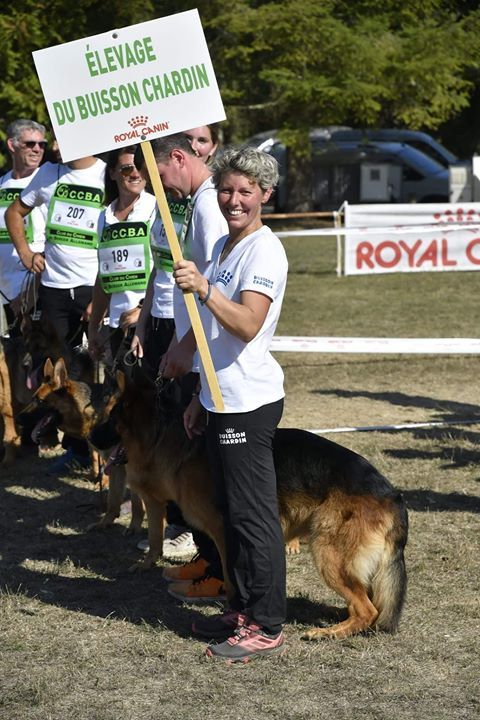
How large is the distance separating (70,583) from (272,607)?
1520 millimetres

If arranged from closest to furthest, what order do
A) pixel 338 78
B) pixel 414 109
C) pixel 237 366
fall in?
pixel 237 366 → pixel 338 78 → pixel 414 109

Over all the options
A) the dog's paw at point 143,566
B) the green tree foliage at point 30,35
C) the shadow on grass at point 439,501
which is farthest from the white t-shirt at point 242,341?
the green tree foliage at point 30,35

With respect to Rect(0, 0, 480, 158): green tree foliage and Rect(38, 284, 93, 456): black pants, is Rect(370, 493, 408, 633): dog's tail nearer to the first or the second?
Rect(38, 284, 93, 456): black pants

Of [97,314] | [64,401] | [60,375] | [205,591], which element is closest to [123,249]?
[97,314]

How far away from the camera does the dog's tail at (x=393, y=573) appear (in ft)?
14.6

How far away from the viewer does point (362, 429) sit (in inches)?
333

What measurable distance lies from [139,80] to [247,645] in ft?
7.29

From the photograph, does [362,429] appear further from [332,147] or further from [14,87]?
[332,147]

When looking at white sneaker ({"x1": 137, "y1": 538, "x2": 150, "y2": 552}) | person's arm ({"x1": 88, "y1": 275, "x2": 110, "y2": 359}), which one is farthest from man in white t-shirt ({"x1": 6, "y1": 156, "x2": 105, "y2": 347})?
white sneaker ({"x1": 137, "y1": 538, "x2": 150, "y2": 552})

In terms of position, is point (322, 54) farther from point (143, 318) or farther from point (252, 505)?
point (252, 505)

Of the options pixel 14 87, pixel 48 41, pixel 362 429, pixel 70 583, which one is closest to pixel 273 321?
pixel 70 583

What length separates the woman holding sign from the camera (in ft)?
12.9

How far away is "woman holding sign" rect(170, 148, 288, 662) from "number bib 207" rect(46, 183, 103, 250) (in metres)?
2.90

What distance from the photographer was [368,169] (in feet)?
109
